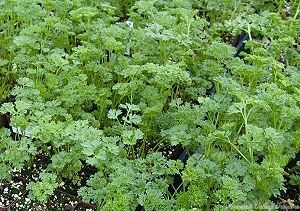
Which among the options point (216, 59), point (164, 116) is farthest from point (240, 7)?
point (164, 116)

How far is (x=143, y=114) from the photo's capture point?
9.06 feet

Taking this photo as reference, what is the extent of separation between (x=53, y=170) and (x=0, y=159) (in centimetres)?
27

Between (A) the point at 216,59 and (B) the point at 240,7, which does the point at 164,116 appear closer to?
(A) the point at 216,59

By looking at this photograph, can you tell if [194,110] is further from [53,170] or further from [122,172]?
[53,170]

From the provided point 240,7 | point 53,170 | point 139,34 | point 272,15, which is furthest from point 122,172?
point 240,7

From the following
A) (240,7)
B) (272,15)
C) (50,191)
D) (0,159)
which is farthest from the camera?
(240,7)

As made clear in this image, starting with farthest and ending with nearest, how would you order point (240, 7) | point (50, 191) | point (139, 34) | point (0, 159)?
1. point (240, 7)
2. point (139, 34)
3. point (0, 159)
4. point (50, 191)

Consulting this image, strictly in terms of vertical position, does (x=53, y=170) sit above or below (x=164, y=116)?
below

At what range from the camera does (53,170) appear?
268 cm

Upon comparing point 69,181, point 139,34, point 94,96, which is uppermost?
point 139,34

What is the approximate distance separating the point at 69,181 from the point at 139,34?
3.15 feet

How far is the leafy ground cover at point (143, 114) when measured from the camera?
7.87 feet

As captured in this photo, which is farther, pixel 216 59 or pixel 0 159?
pixel 216 59

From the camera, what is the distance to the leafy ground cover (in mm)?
2398
